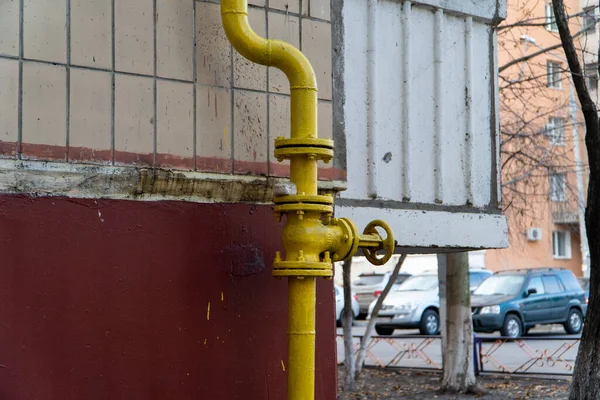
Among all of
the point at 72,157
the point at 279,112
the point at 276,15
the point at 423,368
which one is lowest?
the point at 423,368

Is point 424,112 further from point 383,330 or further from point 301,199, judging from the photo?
point 383,330

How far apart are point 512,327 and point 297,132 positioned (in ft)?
54.4

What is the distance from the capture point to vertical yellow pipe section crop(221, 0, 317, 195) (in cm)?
447

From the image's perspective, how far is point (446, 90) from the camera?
6.08 metres

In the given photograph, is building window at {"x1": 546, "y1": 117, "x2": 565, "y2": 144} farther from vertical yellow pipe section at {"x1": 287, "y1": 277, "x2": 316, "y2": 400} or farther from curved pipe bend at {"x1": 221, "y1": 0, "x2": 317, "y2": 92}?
vertical yellow pipe section at {"x1": 287, "y1": 277, "x2": 316, "y2": 400}

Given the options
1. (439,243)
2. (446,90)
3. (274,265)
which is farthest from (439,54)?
(274,265)

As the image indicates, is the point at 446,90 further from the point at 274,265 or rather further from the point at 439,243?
the point at 274,265

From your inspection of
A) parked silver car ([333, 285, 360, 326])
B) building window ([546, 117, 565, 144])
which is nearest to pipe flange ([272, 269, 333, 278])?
building window ([546, 117, 565, 144])

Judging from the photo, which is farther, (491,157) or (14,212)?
(491,157)

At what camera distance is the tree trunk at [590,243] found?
8.12 metres

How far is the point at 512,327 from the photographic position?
20047 mm

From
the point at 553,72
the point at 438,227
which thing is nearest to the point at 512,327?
the point at 553,72

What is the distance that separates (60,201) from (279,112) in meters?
1.35

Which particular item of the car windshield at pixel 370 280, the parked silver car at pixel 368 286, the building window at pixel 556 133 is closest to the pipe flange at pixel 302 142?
the building window at pixel 556 133
